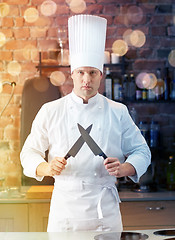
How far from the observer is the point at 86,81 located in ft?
6.24

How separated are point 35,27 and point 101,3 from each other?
1.90ft

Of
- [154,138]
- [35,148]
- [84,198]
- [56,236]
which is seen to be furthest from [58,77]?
[56,236]

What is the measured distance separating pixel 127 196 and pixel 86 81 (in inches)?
46.8

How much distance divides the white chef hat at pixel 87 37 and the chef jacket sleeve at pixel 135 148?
0.33 metres

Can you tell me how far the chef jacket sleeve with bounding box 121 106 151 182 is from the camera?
6.25 ft

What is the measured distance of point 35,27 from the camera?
10.9ft

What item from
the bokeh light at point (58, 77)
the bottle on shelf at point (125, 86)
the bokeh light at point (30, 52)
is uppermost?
the bokeh light at point (30, 52)

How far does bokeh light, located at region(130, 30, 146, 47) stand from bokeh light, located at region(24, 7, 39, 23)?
80 cm

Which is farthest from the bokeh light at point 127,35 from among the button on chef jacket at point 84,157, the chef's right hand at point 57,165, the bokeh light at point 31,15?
the chef's right hand at point 57,165

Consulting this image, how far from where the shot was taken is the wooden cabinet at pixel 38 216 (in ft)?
8.55

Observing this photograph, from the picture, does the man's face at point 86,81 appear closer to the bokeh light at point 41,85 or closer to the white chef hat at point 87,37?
the white chef hat at point 87,37

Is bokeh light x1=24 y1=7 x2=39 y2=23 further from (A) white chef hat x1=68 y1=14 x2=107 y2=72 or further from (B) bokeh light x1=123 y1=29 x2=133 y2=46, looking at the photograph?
(A) white chef hat x1=68 y1=14 x2=107 y2=72

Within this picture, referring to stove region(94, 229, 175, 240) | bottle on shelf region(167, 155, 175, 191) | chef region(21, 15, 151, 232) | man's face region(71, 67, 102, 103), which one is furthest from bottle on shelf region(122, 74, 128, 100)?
stove region(94, 229, 175, 240)

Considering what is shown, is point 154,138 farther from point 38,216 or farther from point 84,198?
point 84,198
